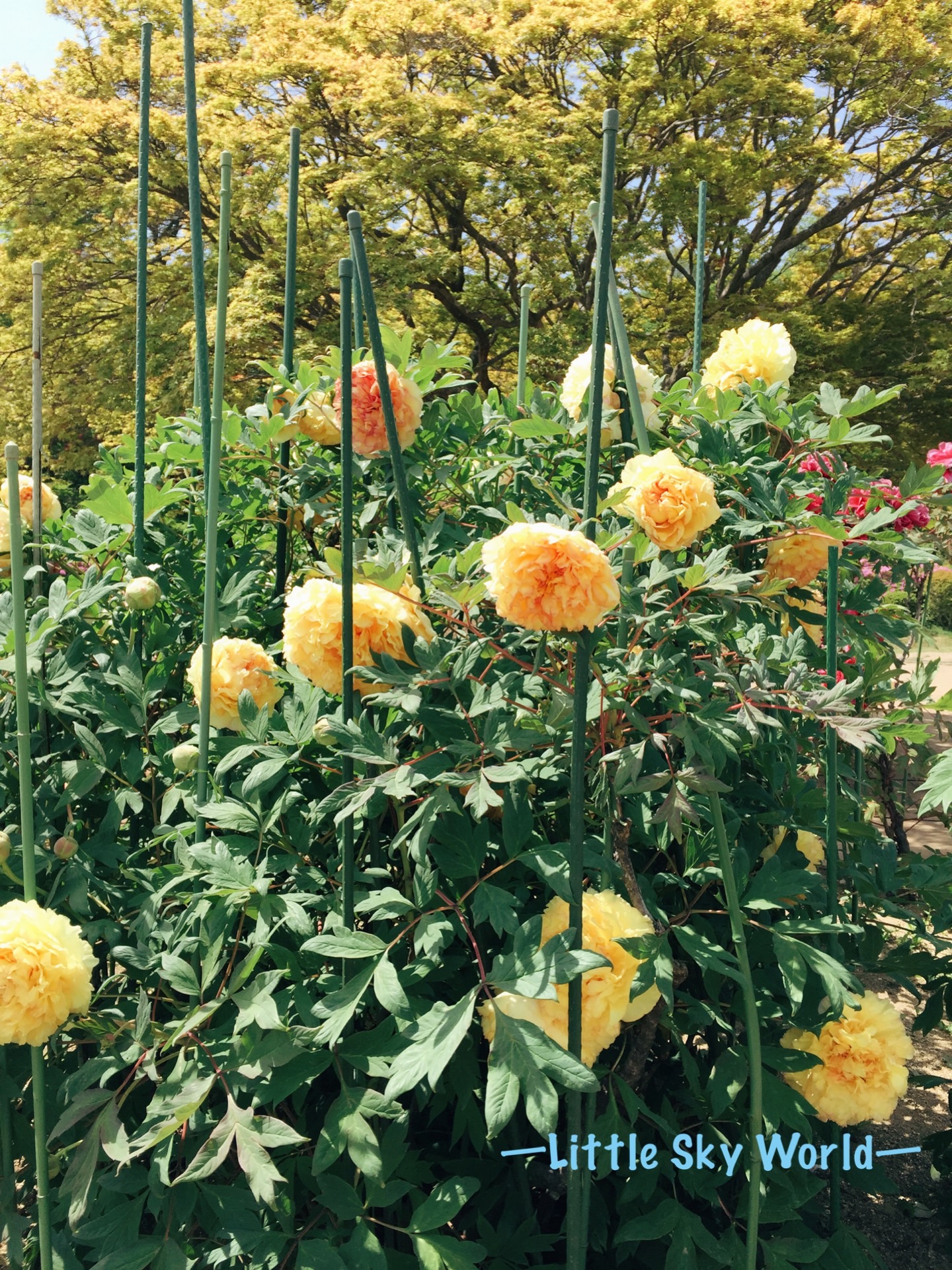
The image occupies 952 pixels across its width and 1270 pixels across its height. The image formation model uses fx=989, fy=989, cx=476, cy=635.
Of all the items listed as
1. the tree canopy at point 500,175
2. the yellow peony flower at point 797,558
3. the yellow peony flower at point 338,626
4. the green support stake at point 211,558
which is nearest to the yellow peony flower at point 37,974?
the green support stake at point 211,558

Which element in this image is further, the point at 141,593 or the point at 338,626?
the point at 141,593

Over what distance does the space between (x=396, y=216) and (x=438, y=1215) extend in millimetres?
11074

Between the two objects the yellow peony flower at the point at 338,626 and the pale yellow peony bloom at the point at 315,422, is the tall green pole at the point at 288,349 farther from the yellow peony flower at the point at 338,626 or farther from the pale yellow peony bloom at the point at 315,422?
the yellow peony flower at the point at 338,626

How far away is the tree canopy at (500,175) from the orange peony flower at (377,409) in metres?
8.27

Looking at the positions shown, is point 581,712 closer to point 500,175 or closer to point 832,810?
point 832,810

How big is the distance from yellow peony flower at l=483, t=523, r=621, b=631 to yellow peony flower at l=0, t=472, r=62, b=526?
3.10 ft

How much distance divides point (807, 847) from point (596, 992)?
0.60 m

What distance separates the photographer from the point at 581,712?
3.42 feet

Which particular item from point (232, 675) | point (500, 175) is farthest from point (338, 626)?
point (500, 175)

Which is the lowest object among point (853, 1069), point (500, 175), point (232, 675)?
point (853, 1069)

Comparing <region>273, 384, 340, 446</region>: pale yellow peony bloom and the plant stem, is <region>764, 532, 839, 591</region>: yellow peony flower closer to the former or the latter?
the plant stem

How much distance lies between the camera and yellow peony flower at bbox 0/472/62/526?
1644mm

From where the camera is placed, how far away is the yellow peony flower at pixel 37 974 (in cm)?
107

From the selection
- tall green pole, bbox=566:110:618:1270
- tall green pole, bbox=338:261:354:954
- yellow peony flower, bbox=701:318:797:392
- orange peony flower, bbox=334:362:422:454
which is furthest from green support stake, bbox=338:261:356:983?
yellow peony flower, bbox=701:318:797:392
